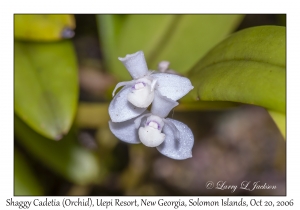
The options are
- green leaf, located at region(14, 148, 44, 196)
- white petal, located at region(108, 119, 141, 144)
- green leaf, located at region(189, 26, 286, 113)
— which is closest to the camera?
green leaf, located at region(189, 26, 286, 113)

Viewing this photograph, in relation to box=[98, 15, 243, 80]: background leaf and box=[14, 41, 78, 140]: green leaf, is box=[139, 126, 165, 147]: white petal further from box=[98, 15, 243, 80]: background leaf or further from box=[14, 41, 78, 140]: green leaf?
box=[98, 15, 243, 80]: background leaf

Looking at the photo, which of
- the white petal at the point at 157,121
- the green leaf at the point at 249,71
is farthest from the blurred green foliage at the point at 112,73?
the white petal at the point at 157,121

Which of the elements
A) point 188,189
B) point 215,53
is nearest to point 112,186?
point 188,189

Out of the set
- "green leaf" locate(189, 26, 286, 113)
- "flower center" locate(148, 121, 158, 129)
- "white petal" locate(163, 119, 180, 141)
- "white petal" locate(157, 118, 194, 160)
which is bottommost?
"white petal" locate(157, 118, 194, 160)

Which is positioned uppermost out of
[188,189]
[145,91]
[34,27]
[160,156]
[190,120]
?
[34,27]

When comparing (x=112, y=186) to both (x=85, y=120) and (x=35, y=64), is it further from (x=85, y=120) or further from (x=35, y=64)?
(x=35, y=64)

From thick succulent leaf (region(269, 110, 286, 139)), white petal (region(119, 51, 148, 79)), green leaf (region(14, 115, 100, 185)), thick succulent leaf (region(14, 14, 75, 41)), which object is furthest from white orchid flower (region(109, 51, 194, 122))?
green leaf (region(14, 115, 100, 185))
